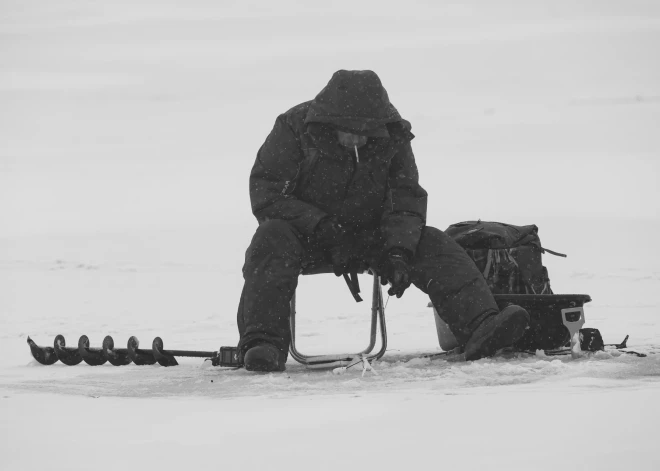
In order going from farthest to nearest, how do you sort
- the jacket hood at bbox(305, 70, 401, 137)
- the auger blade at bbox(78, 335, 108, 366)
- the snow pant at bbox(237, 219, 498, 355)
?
the auger blade at bbox(78, 335, 108, 366)
the jacket hood at bbox(305, 70, 401, 137)
the snow pant at bbox(237, 219, 498, 355)

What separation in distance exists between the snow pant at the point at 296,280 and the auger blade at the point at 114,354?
2.95ft

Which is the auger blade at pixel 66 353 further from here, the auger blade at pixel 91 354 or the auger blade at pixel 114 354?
the auger blade at pixel 114 354

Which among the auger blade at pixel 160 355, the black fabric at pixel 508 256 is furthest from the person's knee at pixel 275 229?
the black fabric at pixel 508 256

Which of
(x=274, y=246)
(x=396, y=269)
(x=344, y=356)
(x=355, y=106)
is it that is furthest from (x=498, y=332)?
(x=355, y=106)

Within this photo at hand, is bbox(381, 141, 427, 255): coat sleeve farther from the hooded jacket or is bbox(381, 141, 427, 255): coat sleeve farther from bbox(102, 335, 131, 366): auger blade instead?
bbox(102, 335, 131, 366): auger blade

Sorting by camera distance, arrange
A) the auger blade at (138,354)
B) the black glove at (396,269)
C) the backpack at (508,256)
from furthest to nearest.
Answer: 1. the auger blade at (138,354)
2. the backpack at (508,256)
3. the black glove at (396,269)

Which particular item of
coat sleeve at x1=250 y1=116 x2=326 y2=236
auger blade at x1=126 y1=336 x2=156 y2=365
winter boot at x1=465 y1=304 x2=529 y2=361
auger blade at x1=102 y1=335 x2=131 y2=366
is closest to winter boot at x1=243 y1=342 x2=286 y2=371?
coat sleeve at x1=250 y1=116 x2=326 y2=236

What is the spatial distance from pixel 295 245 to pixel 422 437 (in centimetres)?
184

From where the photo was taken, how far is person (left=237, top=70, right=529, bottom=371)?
4.10m

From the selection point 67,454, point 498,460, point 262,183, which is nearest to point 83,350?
point 262,183

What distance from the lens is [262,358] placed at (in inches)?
156

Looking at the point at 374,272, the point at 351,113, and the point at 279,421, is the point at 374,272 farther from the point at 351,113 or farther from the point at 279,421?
the point at 279,421

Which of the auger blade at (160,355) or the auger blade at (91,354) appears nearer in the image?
the auger blade at (160,355)

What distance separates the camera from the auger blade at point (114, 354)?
488 cm
